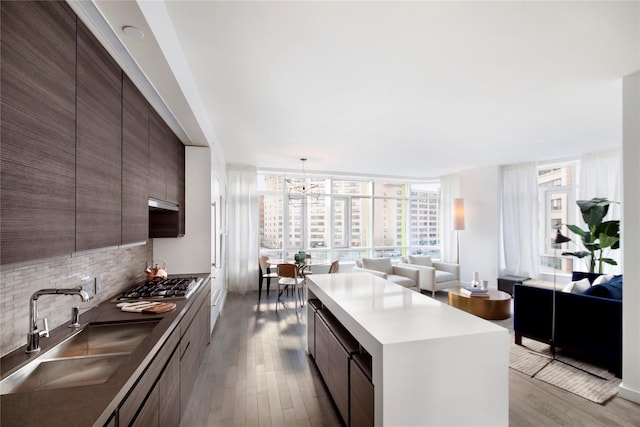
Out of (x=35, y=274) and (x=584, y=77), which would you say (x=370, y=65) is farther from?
(x=35, y=274)

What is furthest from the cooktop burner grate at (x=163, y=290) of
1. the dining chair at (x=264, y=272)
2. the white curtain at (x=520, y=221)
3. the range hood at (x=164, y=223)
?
the white curtain at (x=520, y=221)

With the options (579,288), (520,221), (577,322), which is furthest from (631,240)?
(520,221)

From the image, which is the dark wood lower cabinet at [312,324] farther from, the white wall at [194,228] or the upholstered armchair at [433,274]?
the upholstered armchair at [433,274]

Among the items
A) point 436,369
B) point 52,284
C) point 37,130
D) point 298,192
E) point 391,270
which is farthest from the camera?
point 298,192

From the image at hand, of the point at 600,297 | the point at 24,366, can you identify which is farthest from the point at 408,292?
the point at 24,366

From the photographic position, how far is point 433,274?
18.2ft

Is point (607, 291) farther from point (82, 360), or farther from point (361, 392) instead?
point (82, 360)

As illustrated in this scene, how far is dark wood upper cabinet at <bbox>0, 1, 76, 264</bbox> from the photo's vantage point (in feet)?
2.83

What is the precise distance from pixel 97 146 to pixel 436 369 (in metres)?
1.94

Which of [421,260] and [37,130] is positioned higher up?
[37,130]

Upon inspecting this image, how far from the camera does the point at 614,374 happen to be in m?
2.71

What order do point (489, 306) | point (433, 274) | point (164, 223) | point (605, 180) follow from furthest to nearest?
point (433, 274) → point (605, 180) → point (489, 306) → point (164, 223)

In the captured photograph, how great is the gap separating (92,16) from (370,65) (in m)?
1.68

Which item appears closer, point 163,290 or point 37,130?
point 37,130
